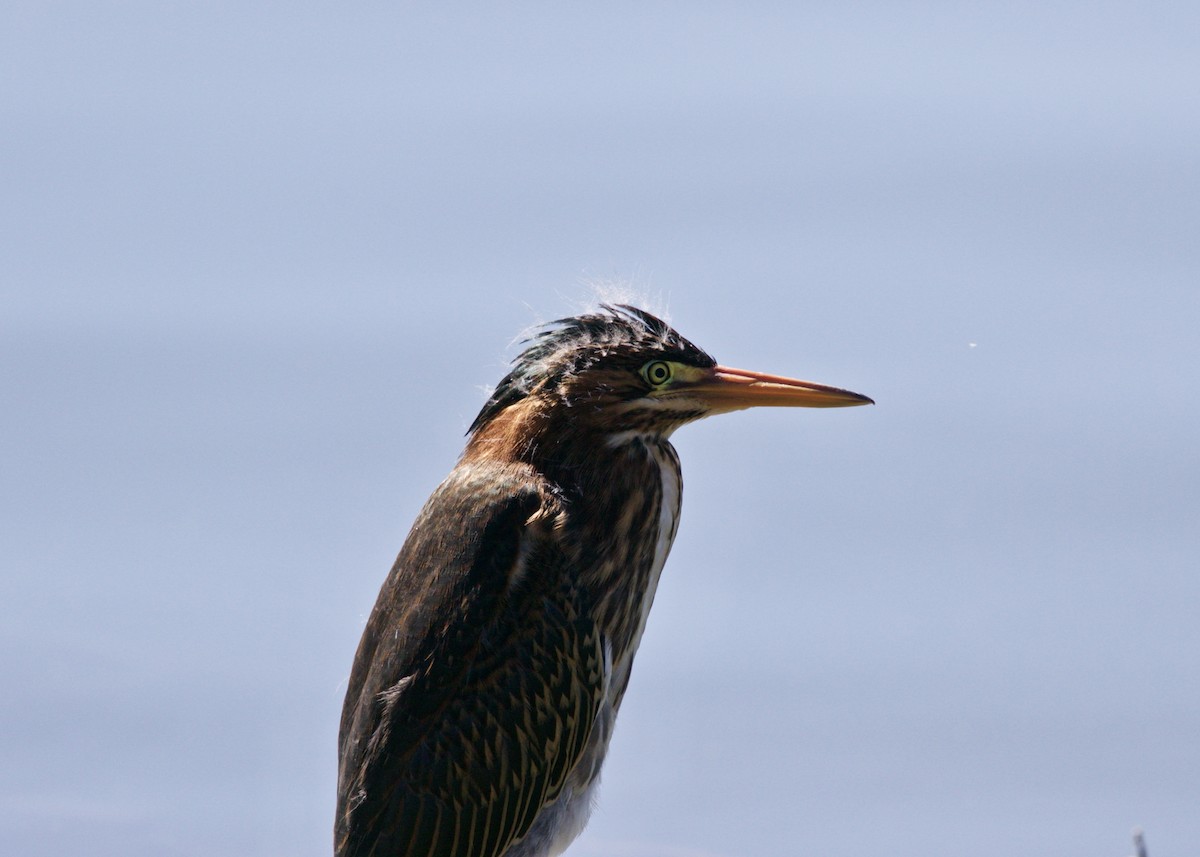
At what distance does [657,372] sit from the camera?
3768mm

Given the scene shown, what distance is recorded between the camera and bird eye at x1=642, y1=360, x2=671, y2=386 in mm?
3758

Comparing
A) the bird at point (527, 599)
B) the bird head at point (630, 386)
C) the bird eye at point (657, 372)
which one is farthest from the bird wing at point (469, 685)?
the bird eye at point (657, 372)

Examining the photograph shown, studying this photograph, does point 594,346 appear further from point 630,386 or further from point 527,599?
point 527,599

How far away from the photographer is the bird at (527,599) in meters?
3.59

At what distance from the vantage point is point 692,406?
380 centimetres

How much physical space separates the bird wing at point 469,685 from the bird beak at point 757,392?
0.38 m

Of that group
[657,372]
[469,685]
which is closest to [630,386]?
[657,372]

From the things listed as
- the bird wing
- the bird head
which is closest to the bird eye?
the bird head

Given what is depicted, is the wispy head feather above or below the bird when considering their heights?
above

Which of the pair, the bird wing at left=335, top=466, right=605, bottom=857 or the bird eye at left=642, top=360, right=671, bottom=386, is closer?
the bird wing at left=335, top=466, right=605, bottom=857

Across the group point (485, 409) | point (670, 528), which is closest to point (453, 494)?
point (485, 409)

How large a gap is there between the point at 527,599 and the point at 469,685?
7.7 inches

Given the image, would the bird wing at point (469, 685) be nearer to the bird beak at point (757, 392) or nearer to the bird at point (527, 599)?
the bird at point (527, 599)

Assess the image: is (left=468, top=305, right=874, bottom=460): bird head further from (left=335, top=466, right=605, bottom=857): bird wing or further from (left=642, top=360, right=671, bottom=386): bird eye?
(left=335, top=466, right=605, bottom=857): bird wing
